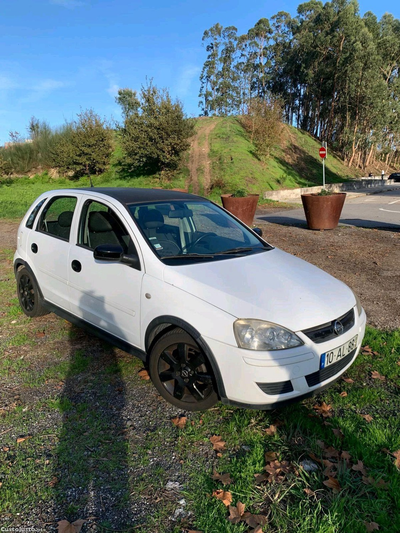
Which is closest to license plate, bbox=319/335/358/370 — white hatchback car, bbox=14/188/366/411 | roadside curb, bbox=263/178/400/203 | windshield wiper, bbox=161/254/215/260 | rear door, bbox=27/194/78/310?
white hatchback car, bbox=14/188/366/411

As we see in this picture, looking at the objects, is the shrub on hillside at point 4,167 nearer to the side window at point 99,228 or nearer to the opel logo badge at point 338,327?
the side window at point 99,228

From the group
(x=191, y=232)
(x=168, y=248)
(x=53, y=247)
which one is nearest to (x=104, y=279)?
(x=168, y=248)

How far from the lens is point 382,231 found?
11.0m

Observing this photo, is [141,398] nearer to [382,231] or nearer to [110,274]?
[110,274]

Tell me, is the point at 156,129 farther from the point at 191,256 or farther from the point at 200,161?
the point at 191,256

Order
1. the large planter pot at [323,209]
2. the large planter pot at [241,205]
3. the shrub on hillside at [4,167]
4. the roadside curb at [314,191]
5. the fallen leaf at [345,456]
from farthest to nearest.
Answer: the shrub on hillside at [4,167] → the roadside curb at [314,191] → the large planter pot at [241,205] → the large planter pot at [323,209] → the fallen leaf at [345,456]

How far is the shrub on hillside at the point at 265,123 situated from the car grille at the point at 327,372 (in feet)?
95.0

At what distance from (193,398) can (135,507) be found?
879 millimetres

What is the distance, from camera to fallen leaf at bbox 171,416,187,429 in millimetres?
2813

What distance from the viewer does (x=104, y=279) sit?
339 cm

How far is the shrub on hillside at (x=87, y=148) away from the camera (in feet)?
96.7

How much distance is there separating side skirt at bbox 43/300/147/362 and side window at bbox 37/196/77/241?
2.66 feet

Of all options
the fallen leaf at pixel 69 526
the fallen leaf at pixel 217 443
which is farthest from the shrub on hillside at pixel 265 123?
the fallen leaf at pixel 69 526

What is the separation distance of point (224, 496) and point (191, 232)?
227cm
